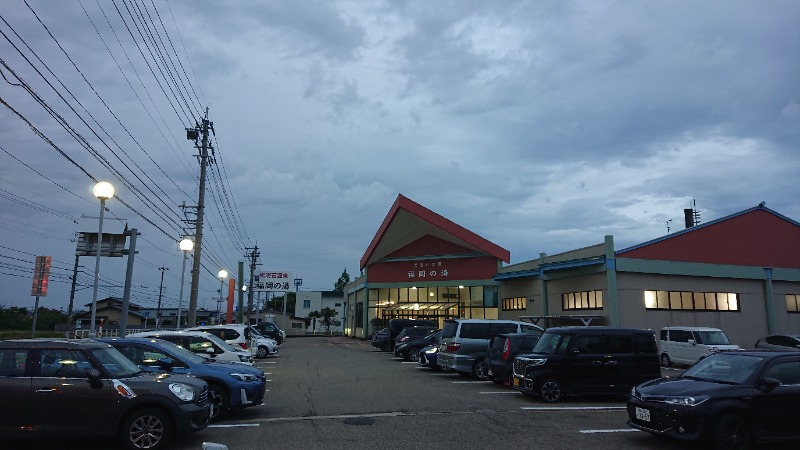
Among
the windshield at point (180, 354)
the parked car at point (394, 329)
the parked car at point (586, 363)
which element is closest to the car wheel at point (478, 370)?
the parked car at point (586, 363)

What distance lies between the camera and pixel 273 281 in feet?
243

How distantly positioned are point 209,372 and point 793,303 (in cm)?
2956

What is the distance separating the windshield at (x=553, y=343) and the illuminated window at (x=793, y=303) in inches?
851

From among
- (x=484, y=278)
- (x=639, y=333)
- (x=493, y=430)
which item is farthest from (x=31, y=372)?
(x=484, y=278)

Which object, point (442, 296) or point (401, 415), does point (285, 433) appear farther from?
point (442, 296)

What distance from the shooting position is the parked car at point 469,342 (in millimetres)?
16344

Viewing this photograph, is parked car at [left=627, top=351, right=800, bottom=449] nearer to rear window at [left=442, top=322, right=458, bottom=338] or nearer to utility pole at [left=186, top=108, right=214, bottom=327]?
rear window at [left=442, top=322, right=458, bottom=338]

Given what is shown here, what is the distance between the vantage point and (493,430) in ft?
29.3

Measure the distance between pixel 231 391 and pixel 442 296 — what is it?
32972mm

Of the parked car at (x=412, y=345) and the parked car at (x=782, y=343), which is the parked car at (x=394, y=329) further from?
the parked car at (x=782, y=343)

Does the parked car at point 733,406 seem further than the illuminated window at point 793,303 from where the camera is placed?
No

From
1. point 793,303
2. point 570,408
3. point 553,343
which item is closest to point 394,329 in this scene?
point 553,343

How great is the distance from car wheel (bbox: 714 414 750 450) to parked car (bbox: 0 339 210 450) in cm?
733

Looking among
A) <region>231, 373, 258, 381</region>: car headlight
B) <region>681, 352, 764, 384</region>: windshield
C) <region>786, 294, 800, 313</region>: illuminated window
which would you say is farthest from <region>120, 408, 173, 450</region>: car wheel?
<region>786, 294, 800, 313</region>: illuminated window
